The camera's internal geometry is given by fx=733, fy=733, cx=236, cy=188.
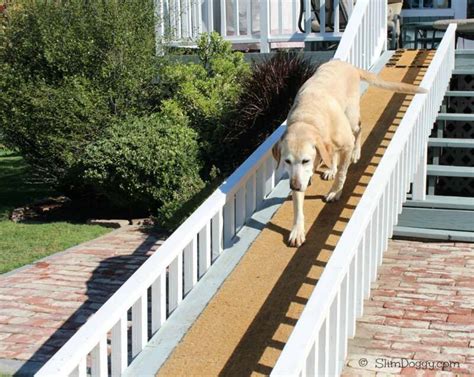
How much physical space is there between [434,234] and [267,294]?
361cm

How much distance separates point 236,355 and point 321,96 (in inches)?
86.6

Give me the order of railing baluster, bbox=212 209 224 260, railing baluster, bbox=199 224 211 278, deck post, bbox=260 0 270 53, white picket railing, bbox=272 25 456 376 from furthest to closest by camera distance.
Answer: deck post, bbox=260 0 270 53 → railing baluster, bbox=212 209 224 260 → railing baluster, bbox=199 224 211 278 → white picket railing, bbox=272 25 456 376

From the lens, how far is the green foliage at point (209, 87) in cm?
970

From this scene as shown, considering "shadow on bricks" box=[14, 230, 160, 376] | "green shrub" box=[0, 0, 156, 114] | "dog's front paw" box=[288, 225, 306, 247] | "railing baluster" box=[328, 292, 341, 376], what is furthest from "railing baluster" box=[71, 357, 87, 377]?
"green shrub" box=[0, 0, 156, 114]

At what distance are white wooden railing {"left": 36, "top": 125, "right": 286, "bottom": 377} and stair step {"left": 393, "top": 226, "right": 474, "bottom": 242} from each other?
2069 mm

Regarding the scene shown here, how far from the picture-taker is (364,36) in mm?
8734

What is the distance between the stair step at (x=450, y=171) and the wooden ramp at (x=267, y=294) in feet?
5.76

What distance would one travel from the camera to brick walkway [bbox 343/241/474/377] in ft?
16.3

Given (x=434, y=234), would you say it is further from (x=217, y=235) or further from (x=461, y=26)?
(x=461, y=26)

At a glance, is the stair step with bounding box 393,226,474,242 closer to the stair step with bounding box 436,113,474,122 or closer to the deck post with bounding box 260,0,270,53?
the stair step with bounding box 436,113,474,122

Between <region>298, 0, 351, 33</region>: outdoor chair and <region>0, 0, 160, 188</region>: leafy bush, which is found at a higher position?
<region>298, 0, 351, 33</region>: outdoor chair

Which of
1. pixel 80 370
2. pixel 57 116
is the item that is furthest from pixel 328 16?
pixel 80 370

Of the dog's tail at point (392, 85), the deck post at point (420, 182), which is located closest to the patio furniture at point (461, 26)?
the deck post at point (420, 182)

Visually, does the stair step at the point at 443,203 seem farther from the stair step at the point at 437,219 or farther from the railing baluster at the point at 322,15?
the railing baluster at the point at 322,15
